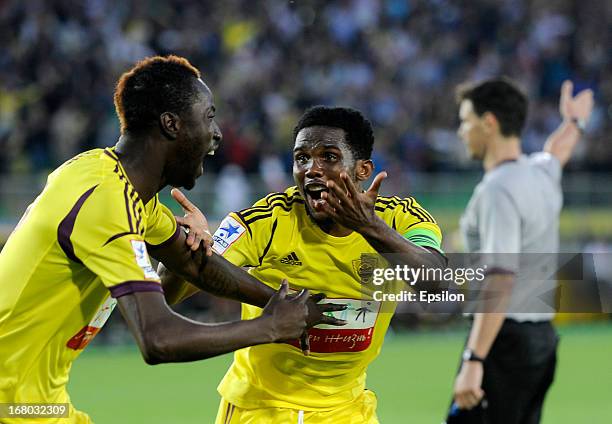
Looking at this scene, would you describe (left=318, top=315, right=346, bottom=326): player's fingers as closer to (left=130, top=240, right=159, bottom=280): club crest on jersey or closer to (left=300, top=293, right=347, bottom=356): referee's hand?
(left=300, top=293, right=347, bottom=356): referee's hand

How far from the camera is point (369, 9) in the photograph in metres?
20.4

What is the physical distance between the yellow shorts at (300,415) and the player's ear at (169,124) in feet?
5.15

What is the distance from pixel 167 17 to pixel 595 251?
27.2ft

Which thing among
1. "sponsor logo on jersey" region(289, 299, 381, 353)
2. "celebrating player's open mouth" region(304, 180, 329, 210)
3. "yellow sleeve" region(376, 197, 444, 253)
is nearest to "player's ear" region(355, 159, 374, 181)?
"yellow sleeve" region(376, 197, 444, 253)

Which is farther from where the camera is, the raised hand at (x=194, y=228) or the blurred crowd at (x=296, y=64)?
the blurred crowd at (x=296, y=64)

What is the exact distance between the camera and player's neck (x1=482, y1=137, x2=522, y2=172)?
21.7 ft

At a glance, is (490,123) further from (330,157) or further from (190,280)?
(190,280)

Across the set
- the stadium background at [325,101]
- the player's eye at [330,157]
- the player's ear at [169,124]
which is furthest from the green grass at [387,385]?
the player's ear at [169,124]

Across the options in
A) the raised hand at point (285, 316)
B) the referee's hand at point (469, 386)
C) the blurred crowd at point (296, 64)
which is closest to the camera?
the raised hand at point (285, 316)

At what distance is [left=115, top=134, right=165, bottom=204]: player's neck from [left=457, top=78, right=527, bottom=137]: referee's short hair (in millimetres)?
3058

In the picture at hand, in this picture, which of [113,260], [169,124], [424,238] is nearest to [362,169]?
[424,238]

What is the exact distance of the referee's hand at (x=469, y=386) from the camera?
5910 mm

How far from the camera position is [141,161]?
423 centimetres

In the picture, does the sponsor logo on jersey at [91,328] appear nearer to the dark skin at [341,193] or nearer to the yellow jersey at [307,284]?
the yellow jersey at [307,284]
